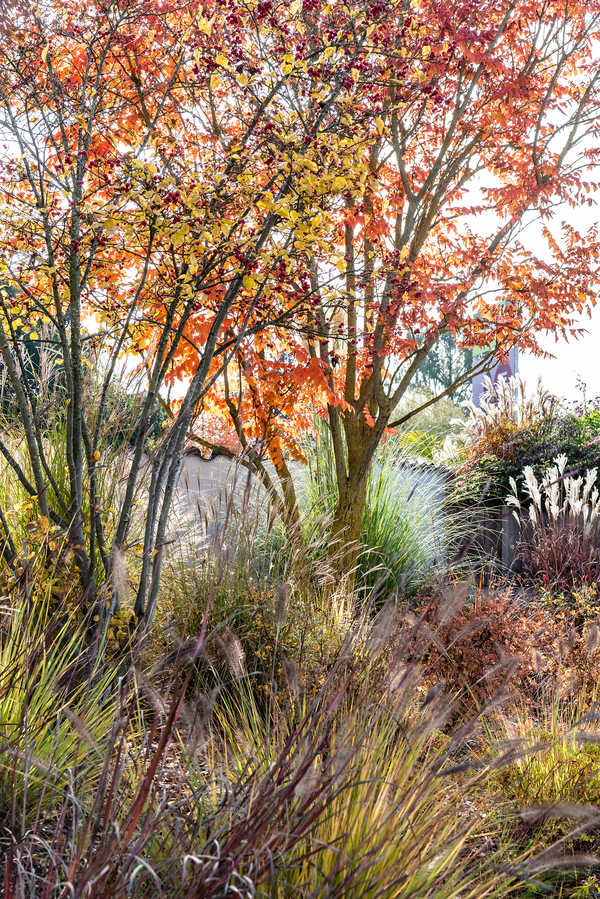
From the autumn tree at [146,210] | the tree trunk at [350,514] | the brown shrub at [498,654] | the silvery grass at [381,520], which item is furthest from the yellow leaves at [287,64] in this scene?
the tree trunk at [350,514]

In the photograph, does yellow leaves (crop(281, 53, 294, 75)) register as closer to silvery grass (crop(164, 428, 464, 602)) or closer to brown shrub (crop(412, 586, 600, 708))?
brown shrub (crop(412, 586, 600, 708))

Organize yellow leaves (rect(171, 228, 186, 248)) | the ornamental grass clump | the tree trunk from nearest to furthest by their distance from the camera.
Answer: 1. yellow leaves (rect(171, 228, 186, 248))
2. the tree trunk
3. the ornamental grass clump

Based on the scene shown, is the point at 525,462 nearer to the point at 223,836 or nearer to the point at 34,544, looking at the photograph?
the point at 34,544

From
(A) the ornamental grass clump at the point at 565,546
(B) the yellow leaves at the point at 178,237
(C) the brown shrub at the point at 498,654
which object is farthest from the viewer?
(A) the ornamental grass clump at the point at 565,546

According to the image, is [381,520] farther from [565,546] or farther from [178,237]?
[178,237]

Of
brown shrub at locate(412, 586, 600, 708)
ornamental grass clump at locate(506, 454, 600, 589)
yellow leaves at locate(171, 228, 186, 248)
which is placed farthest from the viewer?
ornamental grass clump at locate(506, 454, 600, 589)

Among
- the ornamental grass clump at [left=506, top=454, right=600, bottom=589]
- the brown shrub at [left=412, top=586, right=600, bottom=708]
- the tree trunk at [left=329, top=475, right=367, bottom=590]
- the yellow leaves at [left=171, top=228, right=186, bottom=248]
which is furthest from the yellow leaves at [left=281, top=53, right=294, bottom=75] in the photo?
the ornamental grass clump at [left=506, top=454, right=600, bottom=589]

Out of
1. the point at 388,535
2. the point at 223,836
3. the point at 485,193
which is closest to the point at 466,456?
the point at 388,535

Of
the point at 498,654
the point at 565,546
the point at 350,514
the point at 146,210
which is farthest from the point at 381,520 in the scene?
the point at 146,210

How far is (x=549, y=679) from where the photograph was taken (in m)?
3.70

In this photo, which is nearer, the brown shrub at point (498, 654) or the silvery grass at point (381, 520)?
the brown shrub at point (498, 654)

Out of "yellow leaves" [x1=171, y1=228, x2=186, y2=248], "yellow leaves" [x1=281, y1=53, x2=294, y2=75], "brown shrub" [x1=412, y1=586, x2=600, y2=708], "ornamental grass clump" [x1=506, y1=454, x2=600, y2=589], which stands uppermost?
"yellow leaves" [x1=281, y1=53, x2=294, y2=75]

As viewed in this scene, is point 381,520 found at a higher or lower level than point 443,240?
lower

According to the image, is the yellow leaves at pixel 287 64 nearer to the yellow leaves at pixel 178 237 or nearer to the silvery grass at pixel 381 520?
the yellow leaves at pixel 178 237
